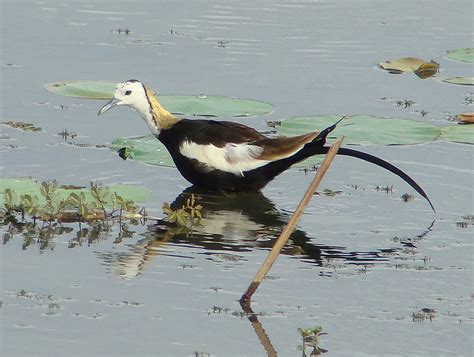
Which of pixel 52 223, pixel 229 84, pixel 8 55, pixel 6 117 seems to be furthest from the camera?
pixel 8 55

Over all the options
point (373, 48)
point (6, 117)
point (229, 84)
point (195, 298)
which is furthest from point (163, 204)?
point (373, 48)

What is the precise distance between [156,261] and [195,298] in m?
0.86

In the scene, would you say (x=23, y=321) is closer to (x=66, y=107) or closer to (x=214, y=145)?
(x=214, y=145)

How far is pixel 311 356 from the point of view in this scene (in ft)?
25.5

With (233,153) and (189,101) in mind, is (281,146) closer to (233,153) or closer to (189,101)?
(233,153)

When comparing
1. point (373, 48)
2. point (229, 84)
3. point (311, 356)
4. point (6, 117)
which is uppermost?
point (373, 48)

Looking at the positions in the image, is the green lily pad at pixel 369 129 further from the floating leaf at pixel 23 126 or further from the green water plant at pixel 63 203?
the green water plant at pixel 63 203

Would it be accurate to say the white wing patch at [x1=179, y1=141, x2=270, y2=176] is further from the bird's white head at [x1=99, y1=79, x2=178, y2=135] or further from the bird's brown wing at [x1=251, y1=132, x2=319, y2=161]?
the bird's white head at [x1=99, y1=79, x2=178, y2=135]

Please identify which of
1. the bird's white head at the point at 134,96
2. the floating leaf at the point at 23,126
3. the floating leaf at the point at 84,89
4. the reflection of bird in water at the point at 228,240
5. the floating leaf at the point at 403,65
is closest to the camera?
the reflection of bird in water at the point at 228,240

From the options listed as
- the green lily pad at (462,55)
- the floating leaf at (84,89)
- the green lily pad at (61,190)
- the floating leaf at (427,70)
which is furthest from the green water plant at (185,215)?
the green lily pad at (462,55)

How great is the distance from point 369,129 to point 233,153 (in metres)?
1.81

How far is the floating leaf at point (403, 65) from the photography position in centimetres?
1538

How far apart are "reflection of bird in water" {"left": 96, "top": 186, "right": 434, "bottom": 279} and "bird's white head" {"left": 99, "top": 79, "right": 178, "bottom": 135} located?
0.80m

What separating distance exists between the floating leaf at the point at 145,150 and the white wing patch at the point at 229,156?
67 cm
